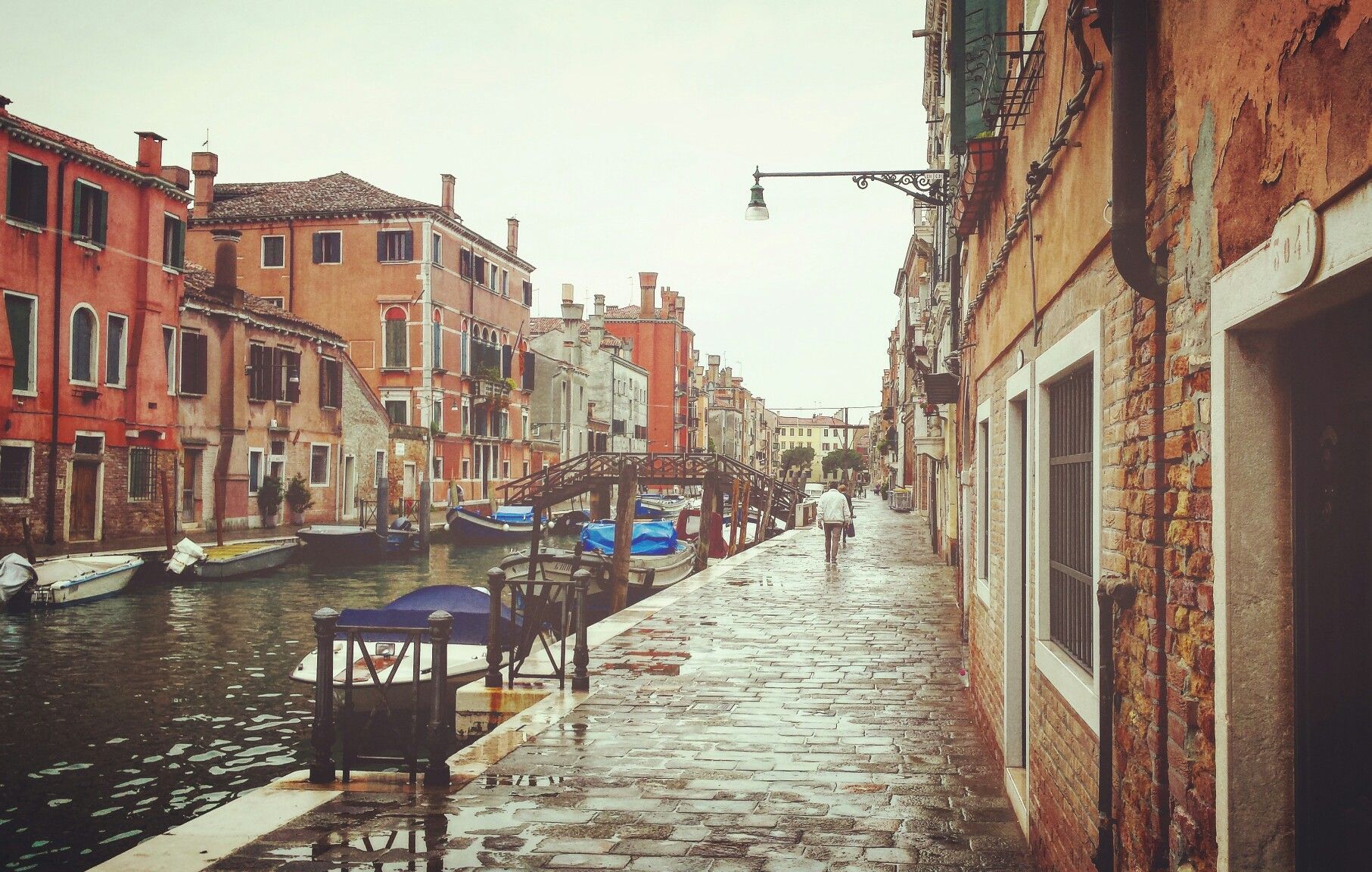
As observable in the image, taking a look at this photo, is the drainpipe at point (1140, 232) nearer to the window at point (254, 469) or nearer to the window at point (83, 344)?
the window at point (83, 344)

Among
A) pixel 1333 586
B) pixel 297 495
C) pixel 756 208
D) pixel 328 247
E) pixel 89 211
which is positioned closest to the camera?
pixel 1333 586

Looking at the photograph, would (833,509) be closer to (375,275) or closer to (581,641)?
(581,641)

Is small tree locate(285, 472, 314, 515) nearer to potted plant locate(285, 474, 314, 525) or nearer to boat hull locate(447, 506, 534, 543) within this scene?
potted plant locate(285, 474, 314, 525)

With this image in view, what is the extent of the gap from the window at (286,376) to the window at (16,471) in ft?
31.9

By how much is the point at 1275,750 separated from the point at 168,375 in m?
29.7

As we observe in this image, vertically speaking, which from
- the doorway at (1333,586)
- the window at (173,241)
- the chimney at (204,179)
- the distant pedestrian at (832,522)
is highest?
the chimney at (204,179)

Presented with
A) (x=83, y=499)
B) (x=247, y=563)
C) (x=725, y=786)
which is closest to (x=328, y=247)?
(x=83, y=499)

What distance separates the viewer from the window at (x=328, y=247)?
42.5 meters

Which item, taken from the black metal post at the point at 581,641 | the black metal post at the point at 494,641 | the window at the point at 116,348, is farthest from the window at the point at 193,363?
the black metal post at the point at 581,641

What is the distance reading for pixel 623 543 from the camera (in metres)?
22.0

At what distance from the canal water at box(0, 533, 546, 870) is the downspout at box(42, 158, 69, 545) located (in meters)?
3.72

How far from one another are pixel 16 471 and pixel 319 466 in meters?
12.9

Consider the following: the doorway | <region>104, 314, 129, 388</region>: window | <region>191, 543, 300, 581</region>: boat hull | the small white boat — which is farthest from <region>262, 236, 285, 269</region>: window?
the doorway

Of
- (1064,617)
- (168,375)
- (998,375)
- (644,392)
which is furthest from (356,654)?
(644,392)
